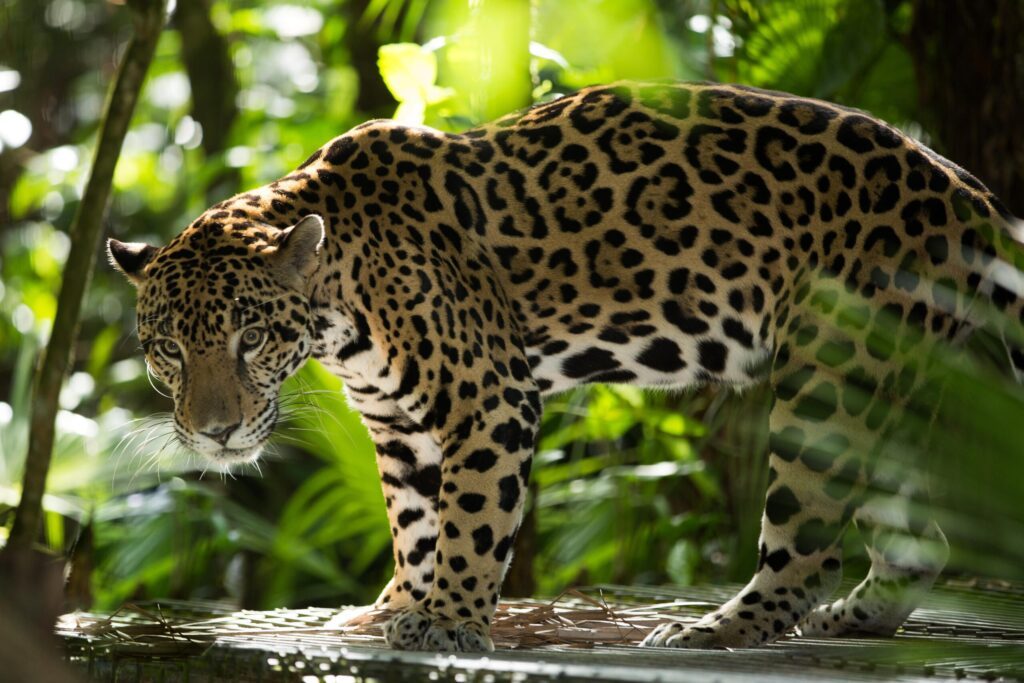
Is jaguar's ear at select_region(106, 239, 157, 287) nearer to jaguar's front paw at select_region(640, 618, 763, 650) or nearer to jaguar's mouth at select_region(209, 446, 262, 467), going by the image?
jaguar's mouth at select_region(209, 446, 262, 467)

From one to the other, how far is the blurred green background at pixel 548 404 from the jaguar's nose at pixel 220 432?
47 cm

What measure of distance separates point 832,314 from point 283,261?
1915 millimetres

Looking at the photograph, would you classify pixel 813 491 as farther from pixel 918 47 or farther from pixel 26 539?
pixel 918 47

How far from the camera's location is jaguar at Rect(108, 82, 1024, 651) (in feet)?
14.8

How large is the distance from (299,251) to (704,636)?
190cm

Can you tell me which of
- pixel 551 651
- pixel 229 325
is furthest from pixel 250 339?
pixel 551 651

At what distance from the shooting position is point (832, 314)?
463cm

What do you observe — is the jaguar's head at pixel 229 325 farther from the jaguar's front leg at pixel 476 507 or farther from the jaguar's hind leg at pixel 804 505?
the jaguar's hind leg at pixel 804 505

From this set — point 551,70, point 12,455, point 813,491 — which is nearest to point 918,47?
point 551,70

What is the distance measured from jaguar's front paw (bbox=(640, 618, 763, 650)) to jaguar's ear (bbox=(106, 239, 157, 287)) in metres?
2.24

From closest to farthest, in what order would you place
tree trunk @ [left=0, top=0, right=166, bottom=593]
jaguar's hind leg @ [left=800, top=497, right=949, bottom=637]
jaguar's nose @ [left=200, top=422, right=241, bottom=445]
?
jaguar's nose @ [left=200, top=422, right=241, bottom=445], tree trunk @ [left=0, top=0, right=166, bottom=593], jaguar's hind leg @ [left=800, top=497, right=949, bottom=637]

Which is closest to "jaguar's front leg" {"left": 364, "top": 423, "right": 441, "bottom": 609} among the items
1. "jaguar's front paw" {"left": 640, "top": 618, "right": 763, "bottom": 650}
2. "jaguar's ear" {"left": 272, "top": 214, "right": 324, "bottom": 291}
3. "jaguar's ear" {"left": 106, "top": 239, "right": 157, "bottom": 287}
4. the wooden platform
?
the wooden platform

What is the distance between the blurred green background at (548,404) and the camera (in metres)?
6.66

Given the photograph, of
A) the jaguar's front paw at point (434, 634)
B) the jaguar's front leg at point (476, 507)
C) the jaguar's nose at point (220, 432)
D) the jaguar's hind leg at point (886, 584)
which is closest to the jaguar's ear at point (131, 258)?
the jaguar's nose at point (220, 432)
